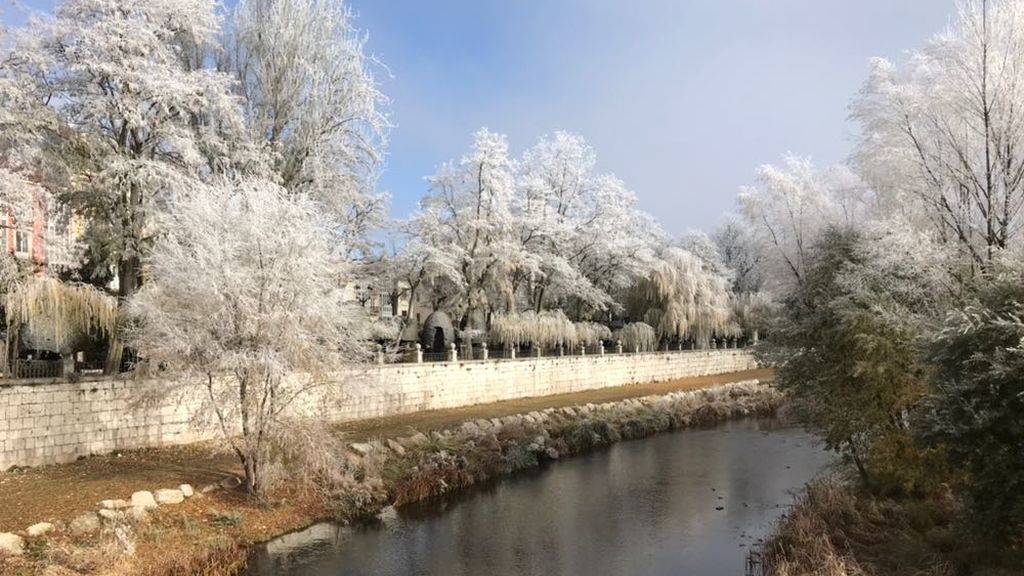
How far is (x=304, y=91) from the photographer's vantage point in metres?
23.1

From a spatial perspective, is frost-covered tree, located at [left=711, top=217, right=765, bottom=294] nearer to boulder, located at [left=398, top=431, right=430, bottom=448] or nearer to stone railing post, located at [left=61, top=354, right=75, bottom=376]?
boulder, located at [left=398, top=431, right=430, bottom=448]

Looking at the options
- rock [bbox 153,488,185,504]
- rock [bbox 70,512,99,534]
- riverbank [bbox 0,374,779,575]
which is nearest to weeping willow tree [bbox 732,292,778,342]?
riverbank [bbox 0,374,779,575]

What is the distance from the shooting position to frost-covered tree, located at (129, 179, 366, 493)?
12.8 m

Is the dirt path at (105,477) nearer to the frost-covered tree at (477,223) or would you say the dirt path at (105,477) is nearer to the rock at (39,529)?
the rock at (39,529)

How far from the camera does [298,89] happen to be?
23031 mm

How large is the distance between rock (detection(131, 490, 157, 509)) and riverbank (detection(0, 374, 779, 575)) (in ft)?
0.88

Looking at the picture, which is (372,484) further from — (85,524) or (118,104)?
(118,104)

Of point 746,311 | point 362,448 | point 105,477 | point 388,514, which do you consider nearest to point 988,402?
point 388,514

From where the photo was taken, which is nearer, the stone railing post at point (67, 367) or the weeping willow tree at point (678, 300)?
the stone railing post at point (67, 367)

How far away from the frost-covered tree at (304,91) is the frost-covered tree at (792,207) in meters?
18.6

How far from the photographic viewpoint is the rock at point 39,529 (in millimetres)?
10868

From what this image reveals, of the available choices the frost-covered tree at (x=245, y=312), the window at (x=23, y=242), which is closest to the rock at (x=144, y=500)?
the frost-covered tree at (x=245, y=312)

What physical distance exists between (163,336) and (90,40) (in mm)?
8695

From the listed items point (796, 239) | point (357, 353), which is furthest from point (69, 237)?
point (796, 239)
